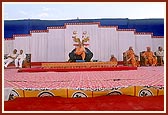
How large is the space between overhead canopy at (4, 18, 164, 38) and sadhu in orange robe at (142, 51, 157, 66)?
0.82 ft

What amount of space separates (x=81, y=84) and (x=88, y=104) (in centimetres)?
26

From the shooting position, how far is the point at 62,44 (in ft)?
13.6

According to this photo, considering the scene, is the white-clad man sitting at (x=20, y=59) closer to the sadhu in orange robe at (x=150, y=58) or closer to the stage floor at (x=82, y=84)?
the stage floor at (x=82, y=84)

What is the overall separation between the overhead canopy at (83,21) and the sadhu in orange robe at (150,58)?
25 cm

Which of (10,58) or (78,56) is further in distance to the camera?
(78,56)

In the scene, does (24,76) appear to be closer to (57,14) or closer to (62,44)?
(62,44)

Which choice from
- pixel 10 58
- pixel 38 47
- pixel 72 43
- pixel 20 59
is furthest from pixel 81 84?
pixel 10 58

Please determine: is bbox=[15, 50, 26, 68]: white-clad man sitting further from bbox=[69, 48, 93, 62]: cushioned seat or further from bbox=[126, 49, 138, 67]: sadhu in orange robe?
bbox=[126, 49, 138, 67]: sadhu in orange robe

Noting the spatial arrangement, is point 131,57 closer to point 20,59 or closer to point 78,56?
point 78,56

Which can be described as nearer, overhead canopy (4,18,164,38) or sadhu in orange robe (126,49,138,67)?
overhead canopy (4,18,164,38)

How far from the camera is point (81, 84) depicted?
4.17 metres

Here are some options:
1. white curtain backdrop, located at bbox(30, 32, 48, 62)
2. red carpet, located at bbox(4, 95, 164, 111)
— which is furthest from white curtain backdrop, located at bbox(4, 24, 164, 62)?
red carpet, located at bbox(4, 95, 164, 111)

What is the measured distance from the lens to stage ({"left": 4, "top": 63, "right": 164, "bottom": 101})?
4148 mm

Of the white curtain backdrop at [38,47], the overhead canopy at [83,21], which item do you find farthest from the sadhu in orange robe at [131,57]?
the white curtain backdrop at [38,47]
